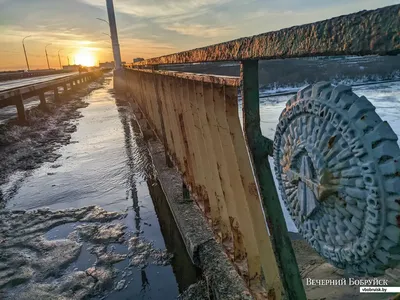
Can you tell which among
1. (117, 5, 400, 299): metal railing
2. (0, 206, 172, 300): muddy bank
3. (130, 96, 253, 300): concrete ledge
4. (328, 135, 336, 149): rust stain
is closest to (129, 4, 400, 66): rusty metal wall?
(117, 5, 400, 299): metal railing

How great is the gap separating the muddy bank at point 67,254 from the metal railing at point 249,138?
1123mm

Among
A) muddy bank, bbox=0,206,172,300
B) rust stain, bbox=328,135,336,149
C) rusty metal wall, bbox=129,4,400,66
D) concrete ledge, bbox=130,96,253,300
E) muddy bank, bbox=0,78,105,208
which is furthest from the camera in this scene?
muddy bank, bbox=0,78,105,208

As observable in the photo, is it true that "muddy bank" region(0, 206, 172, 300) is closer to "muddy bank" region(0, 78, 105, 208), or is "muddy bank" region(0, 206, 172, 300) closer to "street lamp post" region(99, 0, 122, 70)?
"muddy bank" region(0, 78, 105, 208)

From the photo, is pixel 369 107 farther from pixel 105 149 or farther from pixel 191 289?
pixel 105 149

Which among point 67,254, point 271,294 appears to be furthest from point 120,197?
point 271,294

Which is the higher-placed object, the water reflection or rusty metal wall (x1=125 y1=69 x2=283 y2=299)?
rusty metal wall (x1=125 y1=69 x2=283 y2=299)

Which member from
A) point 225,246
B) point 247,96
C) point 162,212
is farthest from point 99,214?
point 247,96

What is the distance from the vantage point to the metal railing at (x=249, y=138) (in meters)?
0.65

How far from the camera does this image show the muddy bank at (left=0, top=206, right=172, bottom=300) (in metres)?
2.61

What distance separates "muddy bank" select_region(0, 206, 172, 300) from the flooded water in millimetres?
59

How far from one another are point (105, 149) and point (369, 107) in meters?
7.34

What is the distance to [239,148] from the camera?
55.7 inches

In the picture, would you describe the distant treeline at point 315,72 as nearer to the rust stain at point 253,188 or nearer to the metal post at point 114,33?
the metal post at point 114,33

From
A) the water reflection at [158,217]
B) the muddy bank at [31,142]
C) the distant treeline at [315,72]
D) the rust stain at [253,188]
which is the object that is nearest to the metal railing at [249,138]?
the rust stain at [253,188]
